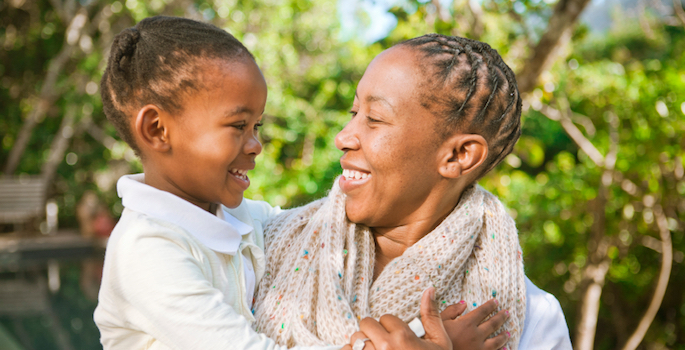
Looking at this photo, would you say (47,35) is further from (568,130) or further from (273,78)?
(568,130)

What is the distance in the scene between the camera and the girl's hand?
133 centimetres

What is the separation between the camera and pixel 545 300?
5.25 feet

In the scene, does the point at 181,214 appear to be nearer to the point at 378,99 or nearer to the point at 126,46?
the point at 126,46

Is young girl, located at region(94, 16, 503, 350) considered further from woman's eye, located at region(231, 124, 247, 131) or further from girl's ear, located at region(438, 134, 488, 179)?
girl's ear, located at region(438, 134, 488, 179)

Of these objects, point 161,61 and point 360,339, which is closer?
point 360,339

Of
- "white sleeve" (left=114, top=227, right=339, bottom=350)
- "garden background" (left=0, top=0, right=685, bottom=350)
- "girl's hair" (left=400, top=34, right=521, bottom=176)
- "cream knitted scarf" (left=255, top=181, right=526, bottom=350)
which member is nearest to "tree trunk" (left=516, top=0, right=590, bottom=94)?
"garden background" (left=0, top=0, right=685, bottom=350)

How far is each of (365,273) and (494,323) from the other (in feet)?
1.15

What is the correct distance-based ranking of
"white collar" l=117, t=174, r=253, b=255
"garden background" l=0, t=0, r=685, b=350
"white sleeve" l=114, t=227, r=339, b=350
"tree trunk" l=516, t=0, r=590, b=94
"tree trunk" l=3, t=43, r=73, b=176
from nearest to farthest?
"white sleeve" l=114, t=227, r=339, b=350 < "white collar" l=117, t=174, r=253, b=255 < "tree trunk" l=516, t=0, r=590, b=94 < "garden background" l=0, t=0, r=685, b=350 < "tree trunk" l=3, t=43, r=73, b=176

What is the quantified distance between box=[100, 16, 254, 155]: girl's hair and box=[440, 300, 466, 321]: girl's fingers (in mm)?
830

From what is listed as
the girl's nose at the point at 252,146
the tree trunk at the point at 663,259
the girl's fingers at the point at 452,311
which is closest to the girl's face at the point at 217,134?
the girl's nose at the point at 252,146

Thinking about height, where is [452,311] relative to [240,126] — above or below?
below

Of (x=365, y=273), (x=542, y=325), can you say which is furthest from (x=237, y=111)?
(x=542, y=325)

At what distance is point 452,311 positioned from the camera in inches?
55.1

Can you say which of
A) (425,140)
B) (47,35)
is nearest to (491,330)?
(425,140)
